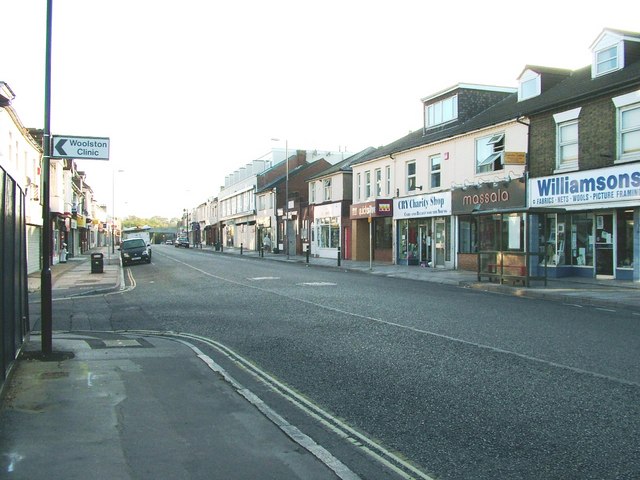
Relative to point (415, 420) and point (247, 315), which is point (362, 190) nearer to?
point (247, 315)

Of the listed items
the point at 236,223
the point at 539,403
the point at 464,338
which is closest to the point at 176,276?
the point at 464,338

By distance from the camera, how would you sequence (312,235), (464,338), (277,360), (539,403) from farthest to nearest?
(312,235)
(464,338)
(277,360)
(539,403)

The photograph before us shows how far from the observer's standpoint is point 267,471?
4211mm

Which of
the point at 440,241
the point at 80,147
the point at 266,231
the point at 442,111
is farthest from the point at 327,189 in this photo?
the point at 80,147

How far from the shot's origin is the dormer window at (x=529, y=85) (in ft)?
82.3

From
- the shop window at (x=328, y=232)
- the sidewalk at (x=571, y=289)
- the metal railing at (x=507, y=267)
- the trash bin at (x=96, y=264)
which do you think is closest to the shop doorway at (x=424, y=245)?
the sidewalk at (x=571, y=289)

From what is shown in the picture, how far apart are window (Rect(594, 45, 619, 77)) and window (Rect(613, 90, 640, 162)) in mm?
2633

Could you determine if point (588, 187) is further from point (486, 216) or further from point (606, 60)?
point (606, 60)

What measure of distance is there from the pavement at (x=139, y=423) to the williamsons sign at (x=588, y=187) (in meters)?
16.1

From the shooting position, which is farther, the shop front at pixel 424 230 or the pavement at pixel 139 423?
the shop front at pixel 424 230

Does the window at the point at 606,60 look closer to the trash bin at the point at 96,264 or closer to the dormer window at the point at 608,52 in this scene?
the dormer window at the point at 608,52

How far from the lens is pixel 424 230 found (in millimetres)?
31656

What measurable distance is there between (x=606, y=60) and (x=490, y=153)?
6.13 m

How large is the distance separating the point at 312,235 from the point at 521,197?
25786 mm
